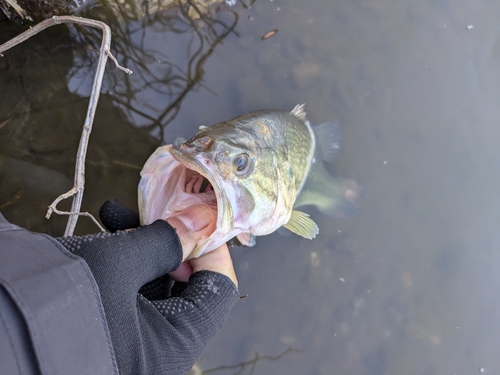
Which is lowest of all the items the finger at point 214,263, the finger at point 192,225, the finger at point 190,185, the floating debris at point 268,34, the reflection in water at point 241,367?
the reflection in water at point 241,367

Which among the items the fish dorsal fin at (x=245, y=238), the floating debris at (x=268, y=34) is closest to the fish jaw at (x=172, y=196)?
the fish dorsal fin at (x=245, y=238)

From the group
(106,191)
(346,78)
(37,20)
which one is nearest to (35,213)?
(106,191)

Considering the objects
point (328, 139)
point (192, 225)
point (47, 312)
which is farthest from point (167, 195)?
point (328, 139)

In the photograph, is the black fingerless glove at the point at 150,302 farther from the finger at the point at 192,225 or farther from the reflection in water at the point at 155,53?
the reflection in water at the point at 155,53

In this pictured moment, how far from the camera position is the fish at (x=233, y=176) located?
147 centimetres

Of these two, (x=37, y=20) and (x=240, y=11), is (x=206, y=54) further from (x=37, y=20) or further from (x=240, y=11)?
(x=37, y=20)

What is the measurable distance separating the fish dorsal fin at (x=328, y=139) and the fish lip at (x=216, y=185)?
1.60m

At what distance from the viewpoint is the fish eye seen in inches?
61.1

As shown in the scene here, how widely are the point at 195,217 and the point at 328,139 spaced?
172 centimetres

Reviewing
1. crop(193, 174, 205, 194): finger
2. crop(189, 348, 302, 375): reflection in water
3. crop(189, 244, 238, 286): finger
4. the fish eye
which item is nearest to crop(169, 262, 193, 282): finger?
crop(189, 244, 238, 286): finger

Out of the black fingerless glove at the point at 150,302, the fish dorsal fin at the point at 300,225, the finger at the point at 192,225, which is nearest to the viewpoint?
the black fingerless glove at the point at 150,302

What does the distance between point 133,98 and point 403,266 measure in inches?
106

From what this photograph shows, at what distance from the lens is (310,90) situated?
305 centimetres

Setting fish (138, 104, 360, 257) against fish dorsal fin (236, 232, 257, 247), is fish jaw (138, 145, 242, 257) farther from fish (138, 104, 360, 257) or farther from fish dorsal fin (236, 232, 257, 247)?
fish dorsal fin (236, 232, 257, 247)
